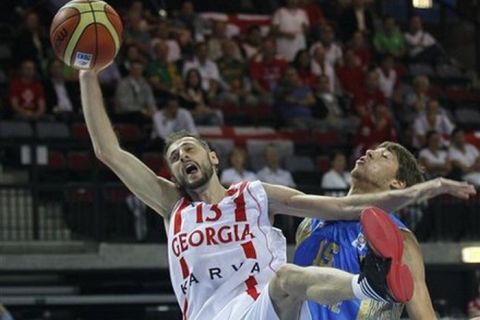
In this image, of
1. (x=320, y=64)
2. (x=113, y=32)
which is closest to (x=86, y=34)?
(x=113, y=32)

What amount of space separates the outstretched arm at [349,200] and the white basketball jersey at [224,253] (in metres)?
0.10

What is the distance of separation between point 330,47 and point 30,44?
176 inches

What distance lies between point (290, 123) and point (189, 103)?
4.83 feet

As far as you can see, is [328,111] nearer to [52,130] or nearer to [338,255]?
[52,130]

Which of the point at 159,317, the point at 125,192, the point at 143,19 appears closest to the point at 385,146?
the point at 159,317

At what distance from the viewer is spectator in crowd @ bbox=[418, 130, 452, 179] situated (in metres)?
15.0

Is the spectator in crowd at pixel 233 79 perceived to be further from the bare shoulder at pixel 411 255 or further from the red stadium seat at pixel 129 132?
the bare shoulder at pixel 411 255

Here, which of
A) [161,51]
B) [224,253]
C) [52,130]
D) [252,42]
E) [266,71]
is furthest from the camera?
[252,42]

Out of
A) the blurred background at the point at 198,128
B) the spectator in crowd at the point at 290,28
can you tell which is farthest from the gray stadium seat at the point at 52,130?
the spectator in crowd at the point at 290,28

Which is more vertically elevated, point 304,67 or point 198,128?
point 304,67

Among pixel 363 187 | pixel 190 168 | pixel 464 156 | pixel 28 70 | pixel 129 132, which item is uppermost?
pixel 28 70

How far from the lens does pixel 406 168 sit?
695cm

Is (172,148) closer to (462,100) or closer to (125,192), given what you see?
(125,192)

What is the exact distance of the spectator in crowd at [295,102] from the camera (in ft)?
52.4
